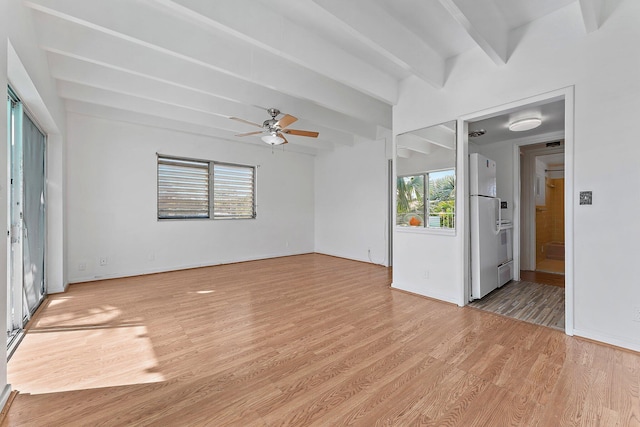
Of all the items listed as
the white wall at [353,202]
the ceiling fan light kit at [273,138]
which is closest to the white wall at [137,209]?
the white wall at [353,202]

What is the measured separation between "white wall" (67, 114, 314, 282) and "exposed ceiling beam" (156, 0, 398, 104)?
3.15 m

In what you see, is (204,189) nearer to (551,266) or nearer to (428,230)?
(428,230)

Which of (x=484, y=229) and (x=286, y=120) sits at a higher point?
(x=286, y=120)

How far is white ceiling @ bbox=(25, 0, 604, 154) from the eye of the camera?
7.64 feet

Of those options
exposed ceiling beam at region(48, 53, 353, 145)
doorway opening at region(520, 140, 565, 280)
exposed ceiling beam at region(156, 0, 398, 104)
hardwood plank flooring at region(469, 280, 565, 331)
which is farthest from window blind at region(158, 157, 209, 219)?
doorway opening at region(520, 140, 565, 280)

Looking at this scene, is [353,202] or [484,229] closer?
[484,229]

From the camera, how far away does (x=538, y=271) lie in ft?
17.0

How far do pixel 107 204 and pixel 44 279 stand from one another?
4.57ft

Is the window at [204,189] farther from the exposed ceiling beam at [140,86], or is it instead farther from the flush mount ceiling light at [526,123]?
the flush mount ceiling light at [526,123]

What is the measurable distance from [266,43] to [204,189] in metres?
3.91

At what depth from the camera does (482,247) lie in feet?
11.6

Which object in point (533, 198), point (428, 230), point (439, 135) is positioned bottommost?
point (428, 230)

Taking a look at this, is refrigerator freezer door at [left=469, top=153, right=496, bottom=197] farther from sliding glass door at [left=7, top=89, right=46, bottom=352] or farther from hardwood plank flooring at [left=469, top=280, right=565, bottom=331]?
sliding glass door at [left=7, top=89, right=46, bottom=352]

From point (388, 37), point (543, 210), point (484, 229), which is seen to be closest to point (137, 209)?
point (388, 37)
